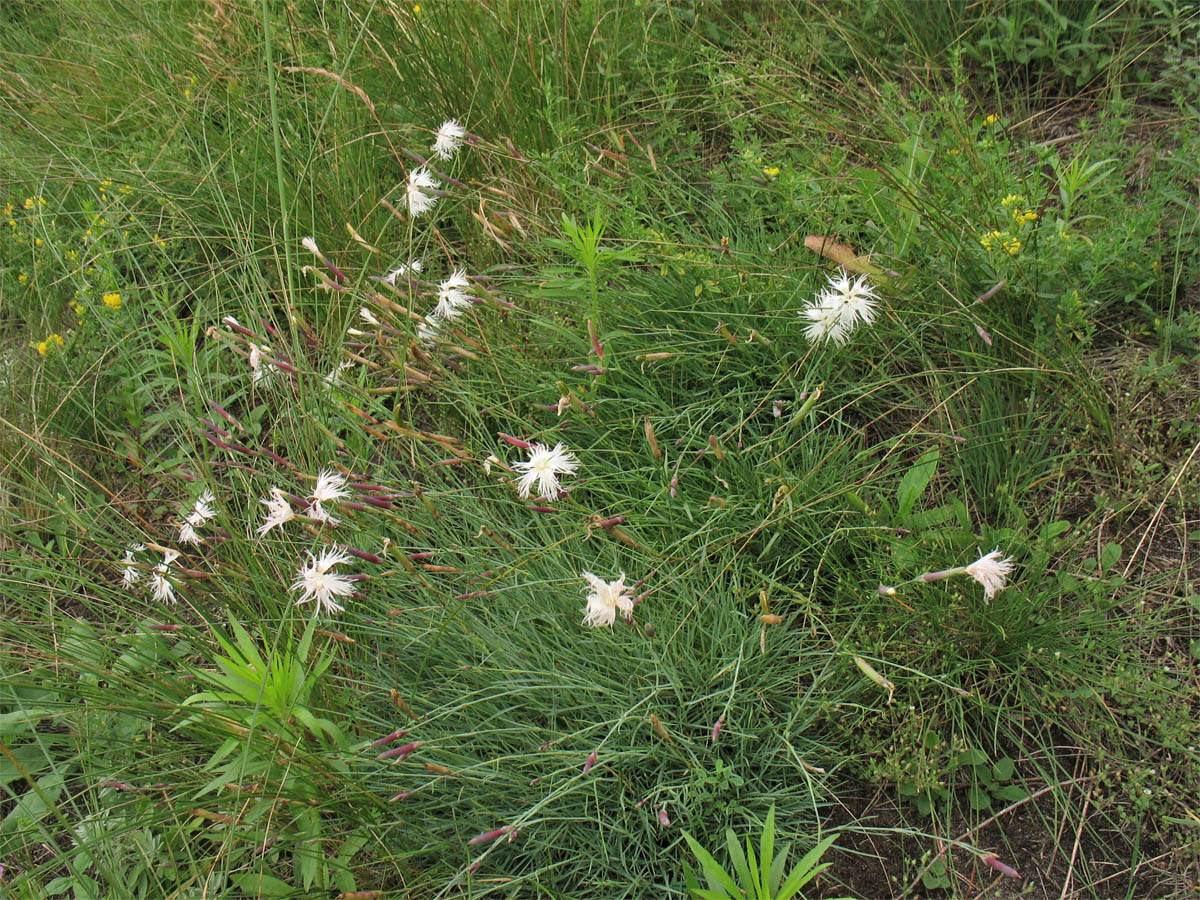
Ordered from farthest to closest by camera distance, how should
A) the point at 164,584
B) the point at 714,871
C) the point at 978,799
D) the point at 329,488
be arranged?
1. the point at 164,584
2. the point at 329,488
3. the point at 978,799
4. the point at 714,871

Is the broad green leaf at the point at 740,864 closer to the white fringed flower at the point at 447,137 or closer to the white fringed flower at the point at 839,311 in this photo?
the white fringed flower at the point at 839,311

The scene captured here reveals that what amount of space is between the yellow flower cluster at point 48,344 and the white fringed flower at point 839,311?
2.13 metres

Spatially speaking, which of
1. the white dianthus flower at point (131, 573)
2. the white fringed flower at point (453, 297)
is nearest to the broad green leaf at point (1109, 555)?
the white fringed flower at point (453, 297)

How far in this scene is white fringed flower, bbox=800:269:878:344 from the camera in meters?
1.81

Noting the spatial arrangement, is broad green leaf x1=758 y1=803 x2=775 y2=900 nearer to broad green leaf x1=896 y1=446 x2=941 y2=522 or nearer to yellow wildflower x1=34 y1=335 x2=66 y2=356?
broad green leaf x1=896 y1=446 x2=941 y2=522

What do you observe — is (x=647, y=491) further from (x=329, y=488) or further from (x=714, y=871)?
(x=714, y=871)

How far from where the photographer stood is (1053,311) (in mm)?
1981

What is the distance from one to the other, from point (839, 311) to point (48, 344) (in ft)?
7.25

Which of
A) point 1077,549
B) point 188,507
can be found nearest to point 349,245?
point 188,507

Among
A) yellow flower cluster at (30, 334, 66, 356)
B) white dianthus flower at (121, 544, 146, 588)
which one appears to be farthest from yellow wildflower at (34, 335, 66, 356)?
white dianthus flower at (121, 544, 146, 588)

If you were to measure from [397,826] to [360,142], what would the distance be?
1.95 metres

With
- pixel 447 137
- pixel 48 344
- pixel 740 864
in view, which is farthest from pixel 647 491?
pixel 48 344

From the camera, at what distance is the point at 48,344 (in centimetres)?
263

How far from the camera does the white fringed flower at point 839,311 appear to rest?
1.81 m
